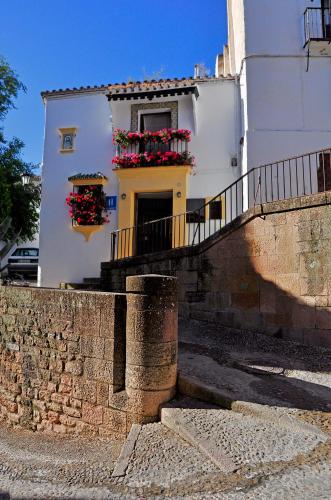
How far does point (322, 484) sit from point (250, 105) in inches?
385

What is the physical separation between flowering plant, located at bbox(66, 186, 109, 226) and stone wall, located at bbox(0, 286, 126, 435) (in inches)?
221

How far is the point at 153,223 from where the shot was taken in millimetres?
11477

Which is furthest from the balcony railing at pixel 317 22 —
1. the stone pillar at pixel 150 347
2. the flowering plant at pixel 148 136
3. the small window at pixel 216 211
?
the stone pillar at pixel 150 347

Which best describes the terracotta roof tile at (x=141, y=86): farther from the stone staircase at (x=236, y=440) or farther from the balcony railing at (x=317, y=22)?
the stone staircase at (x=236, y=440)

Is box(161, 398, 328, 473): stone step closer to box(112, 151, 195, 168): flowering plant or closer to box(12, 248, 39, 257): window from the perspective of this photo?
box(112, 151, 195, 168): flowering plant

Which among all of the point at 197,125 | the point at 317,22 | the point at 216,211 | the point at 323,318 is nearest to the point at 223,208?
the point at 216,211

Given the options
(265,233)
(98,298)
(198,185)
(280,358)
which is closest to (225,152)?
(198,185)

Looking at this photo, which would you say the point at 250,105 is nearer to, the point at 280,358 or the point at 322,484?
the point at 280,358

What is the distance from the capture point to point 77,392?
444cm

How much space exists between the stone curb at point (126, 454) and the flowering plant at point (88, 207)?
8.66 meters

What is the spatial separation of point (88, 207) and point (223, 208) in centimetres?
433

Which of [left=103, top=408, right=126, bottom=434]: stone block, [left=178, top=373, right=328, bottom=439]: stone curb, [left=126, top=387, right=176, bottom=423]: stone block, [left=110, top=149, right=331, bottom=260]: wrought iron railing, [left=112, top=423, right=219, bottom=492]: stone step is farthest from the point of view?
[left=110, top=149, right=331, bottom=260]: wrought iron railing

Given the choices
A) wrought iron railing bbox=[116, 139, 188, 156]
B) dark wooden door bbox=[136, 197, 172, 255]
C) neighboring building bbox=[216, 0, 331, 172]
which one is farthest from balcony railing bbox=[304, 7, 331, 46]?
dark wooden door bbox=[136, 197, 172, 255]

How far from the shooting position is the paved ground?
253 centimetres
